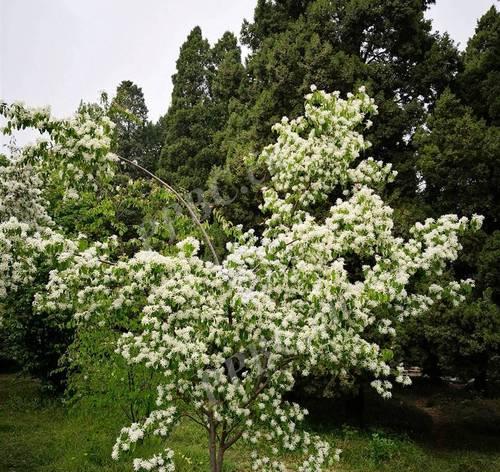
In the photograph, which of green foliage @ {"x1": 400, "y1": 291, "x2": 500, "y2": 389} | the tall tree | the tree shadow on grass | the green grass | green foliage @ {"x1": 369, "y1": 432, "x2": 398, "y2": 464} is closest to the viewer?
the green grass

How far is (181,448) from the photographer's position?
11.4 metres

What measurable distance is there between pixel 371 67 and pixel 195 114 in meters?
16.4

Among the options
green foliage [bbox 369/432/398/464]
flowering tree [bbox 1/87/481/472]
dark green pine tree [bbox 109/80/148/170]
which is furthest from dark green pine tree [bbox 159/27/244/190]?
flowering tree [bbox 1/87/481/472]

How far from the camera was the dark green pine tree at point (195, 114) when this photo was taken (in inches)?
1088

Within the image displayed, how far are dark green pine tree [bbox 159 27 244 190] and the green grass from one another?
1566cm

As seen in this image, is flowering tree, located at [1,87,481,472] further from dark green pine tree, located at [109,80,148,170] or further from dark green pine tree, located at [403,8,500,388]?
dark green pine tree, located at [109,80,148,170]

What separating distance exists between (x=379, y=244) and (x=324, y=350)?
Result: 135cm

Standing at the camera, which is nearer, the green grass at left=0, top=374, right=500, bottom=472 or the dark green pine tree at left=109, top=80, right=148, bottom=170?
the green grass at left=0, top=374, right=500, bottom=472

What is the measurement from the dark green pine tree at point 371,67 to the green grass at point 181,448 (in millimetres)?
6649

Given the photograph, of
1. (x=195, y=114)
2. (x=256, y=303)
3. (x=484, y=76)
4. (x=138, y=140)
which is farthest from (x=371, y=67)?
(x=138, y=140)

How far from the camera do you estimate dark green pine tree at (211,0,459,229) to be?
1448 cm

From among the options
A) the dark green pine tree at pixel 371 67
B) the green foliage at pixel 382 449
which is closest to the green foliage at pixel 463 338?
the green foliage at pixel 382 449

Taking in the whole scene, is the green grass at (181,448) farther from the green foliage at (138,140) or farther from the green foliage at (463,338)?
the green foliage at (138,140)

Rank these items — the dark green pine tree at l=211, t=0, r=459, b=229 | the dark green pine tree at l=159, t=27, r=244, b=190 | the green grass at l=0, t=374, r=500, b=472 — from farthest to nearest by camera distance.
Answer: the dark green pine tree at l=159, t=27, r=244, b=190 → the dark green pine tree at l=211, t=0, r=459, b=229 → the green grass at l=0, t=374, r=500, b=472
